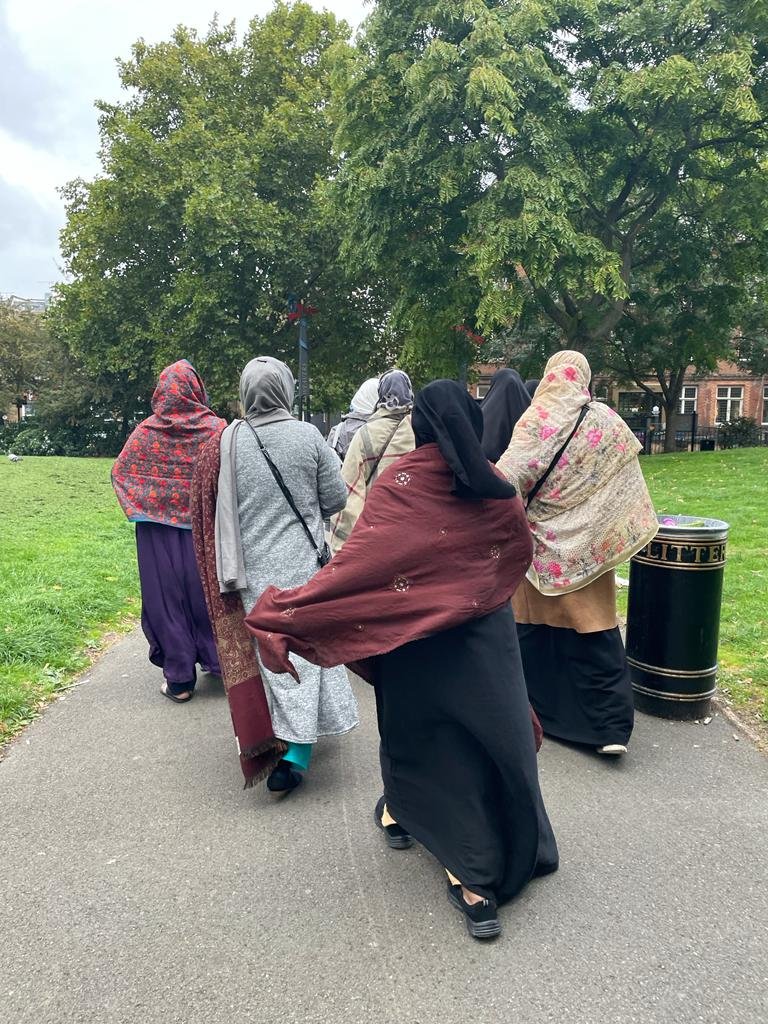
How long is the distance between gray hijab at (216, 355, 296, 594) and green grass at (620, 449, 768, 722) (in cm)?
323

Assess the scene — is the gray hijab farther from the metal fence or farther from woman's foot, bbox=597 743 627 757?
the metal fence

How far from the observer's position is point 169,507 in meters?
4.96

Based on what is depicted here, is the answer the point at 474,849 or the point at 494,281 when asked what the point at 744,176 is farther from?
the point at 474,849

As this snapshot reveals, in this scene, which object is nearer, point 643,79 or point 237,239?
point 643,79

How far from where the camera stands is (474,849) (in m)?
2.73

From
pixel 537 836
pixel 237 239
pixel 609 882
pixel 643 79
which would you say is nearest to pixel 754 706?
pixel 609 882

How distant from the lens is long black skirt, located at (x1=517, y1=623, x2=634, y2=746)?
13.2 feet

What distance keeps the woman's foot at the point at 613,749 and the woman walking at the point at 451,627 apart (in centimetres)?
135

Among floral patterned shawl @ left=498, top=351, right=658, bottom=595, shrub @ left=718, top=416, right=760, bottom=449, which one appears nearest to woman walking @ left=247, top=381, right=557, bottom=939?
floral patterned shawl @ left=498, top=351, right=658, bottom=595

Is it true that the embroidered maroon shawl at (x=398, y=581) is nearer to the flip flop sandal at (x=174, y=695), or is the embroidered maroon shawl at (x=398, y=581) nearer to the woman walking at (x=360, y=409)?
the flip flop sandal at (x=174, y=695)

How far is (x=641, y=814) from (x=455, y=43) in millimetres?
17803

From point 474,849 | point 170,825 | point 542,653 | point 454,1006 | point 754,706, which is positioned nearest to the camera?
point 454,1006

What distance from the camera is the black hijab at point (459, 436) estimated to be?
2551 mm

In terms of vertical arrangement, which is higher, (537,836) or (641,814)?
(537,836)
